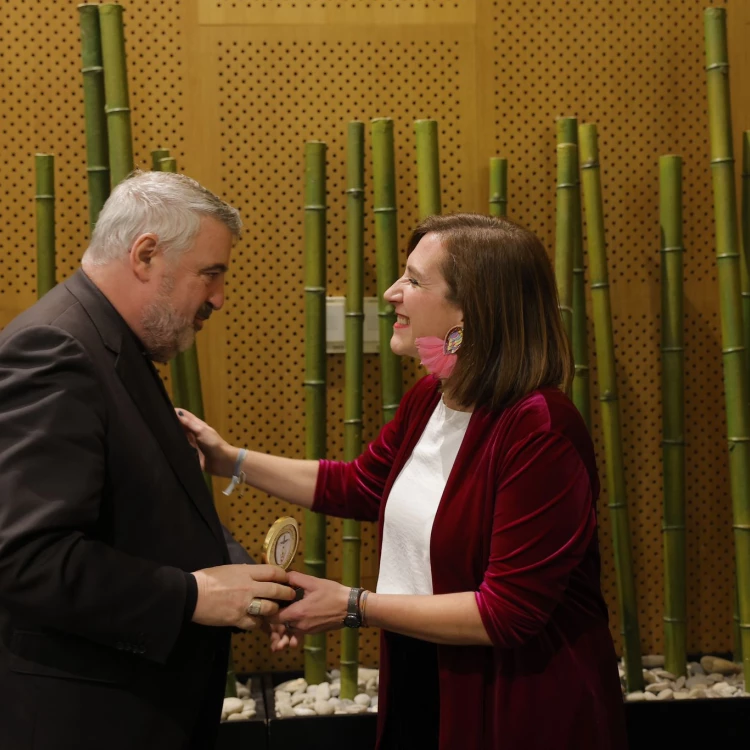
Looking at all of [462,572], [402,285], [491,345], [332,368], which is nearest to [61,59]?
[332,368]

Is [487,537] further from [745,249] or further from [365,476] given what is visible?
[745,249]

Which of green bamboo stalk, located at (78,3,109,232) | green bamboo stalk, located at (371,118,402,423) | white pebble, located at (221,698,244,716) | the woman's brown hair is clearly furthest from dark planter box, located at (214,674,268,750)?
green bamboo stalk, located at (78,3,109,232)

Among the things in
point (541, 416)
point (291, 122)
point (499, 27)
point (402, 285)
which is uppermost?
point (499, 27)

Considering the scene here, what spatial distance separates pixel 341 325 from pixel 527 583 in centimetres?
145

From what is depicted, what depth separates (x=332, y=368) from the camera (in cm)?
298

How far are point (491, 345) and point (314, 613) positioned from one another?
0.58 metres

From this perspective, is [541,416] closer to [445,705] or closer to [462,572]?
[462,572]

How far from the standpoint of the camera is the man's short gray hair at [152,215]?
1644 millimetres

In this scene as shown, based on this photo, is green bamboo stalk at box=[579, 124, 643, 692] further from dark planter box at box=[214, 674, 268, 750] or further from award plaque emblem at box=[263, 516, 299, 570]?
award plaque emblem at box=[263, 516, 299, 570]

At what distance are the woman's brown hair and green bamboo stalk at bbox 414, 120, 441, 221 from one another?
38.7 inches

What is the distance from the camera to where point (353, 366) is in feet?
9.23

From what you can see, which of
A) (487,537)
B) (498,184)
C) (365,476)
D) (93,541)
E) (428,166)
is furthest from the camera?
(498,184)

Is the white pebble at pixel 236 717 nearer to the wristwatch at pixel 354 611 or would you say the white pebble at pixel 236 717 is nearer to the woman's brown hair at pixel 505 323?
the wristwatch at pixel 354 611

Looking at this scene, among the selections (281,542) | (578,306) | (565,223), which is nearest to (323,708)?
(281,542)
